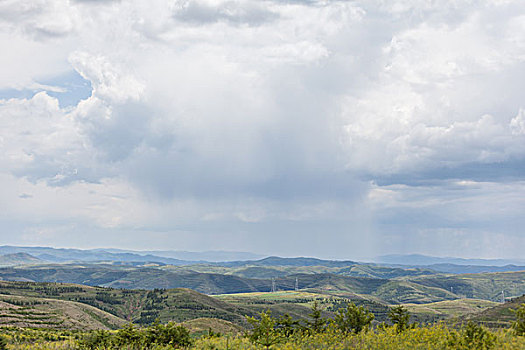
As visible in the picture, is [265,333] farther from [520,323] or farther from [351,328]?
[520,323]

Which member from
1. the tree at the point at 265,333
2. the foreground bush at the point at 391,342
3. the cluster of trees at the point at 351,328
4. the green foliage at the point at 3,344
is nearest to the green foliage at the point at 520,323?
the cluster of trees at the point at 351,328

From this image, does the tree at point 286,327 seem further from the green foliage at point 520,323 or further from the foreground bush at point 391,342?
the green foliage at point 520,323

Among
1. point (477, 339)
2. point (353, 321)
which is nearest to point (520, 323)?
point (477, 339)

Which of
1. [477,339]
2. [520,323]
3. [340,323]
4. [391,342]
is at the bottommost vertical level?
[340,323]

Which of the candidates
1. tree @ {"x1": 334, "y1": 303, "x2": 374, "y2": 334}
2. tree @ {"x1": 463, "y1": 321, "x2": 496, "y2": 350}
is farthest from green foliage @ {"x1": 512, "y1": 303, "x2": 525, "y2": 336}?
tree @ {"x1": 334, "y1": 303, "x2": 374, "y2": 334}

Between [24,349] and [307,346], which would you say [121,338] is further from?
[307,346]

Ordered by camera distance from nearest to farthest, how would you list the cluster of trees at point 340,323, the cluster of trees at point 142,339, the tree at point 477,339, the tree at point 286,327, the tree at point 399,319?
1. the tree at point 477,339
2. the cluster of trees at point 142,339
3. the cluster of trees at point 340,323
4. the tree at point 286,327
5. the tree at point 399,319

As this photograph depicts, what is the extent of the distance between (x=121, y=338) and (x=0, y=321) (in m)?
143

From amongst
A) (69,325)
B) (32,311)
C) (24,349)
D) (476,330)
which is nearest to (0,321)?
(69,325)

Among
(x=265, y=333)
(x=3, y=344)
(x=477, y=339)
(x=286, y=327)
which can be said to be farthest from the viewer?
(x=286, y=327)

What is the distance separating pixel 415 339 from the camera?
24328 mm

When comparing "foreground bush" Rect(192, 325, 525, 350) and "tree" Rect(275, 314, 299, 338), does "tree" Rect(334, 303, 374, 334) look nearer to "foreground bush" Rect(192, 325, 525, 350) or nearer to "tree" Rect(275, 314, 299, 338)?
"foreground bush" Rect(192, 325, 525, 350)

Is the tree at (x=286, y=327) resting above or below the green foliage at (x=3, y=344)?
above

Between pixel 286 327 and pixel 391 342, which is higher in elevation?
pixel 391 342
